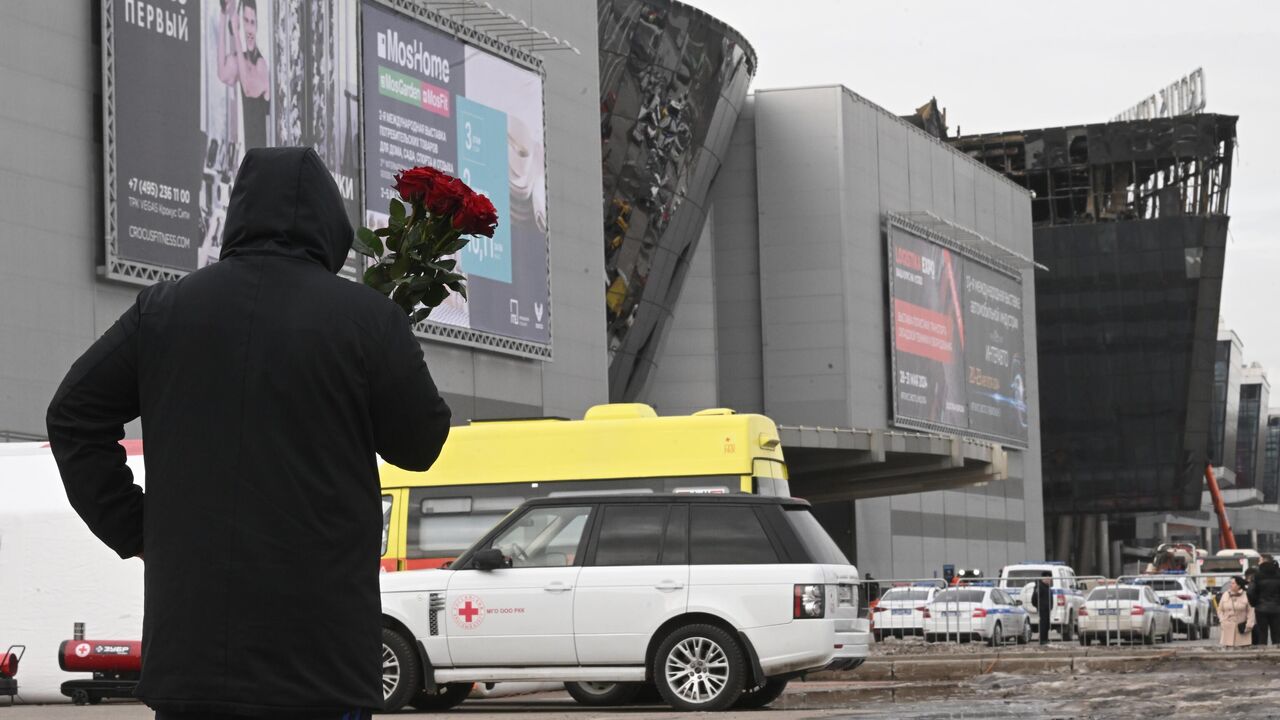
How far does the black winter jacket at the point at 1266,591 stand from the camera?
2805 centimetres

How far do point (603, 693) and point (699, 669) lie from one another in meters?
2.32

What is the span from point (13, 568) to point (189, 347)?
48.4ft

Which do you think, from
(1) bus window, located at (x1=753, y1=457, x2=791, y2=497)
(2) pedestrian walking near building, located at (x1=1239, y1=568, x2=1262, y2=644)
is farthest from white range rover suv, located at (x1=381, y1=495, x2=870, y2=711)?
(2) pedestrian walking near building, located at (x1=1239, y1=568, x2=1262, y2=644)

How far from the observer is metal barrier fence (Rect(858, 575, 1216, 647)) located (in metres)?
31.5

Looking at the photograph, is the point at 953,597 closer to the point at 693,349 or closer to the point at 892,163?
the point at 693,349

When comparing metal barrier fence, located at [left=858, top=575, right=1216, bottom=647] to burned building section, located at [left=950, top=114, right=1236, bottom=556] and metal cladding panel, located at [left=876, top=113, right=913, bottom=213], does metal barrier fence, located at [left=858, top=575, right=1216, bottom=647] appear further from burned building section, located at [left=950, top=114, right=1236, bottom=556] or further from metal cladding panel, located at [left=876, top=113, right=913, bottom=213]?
burned building section, located at [left=950, top=114, right=1236, bottom=556]

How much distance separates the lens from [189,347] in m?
3.60

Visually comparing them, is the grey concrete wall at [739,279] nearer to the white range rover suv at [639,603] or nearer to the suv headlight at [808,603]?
the white range rover suv at [639,603]

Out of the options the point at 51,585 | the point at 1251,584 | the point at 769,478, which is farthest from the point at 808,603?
the point at 1251,584

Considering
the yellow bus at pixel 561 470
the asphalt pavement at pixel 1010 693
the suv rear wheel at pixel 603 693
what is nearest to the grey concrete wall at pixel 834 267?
the asphalt pavement at pixel 1010 693

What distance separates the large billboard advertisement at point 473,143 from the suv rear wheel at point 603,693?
18.3 m

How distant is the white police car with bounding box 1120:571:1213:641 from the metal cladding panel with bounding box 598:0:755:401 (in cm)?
1732

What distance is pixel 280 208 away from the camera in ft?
12.1

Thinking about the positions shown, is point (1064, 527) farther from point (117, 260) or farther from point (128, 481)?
point (128, 481)
